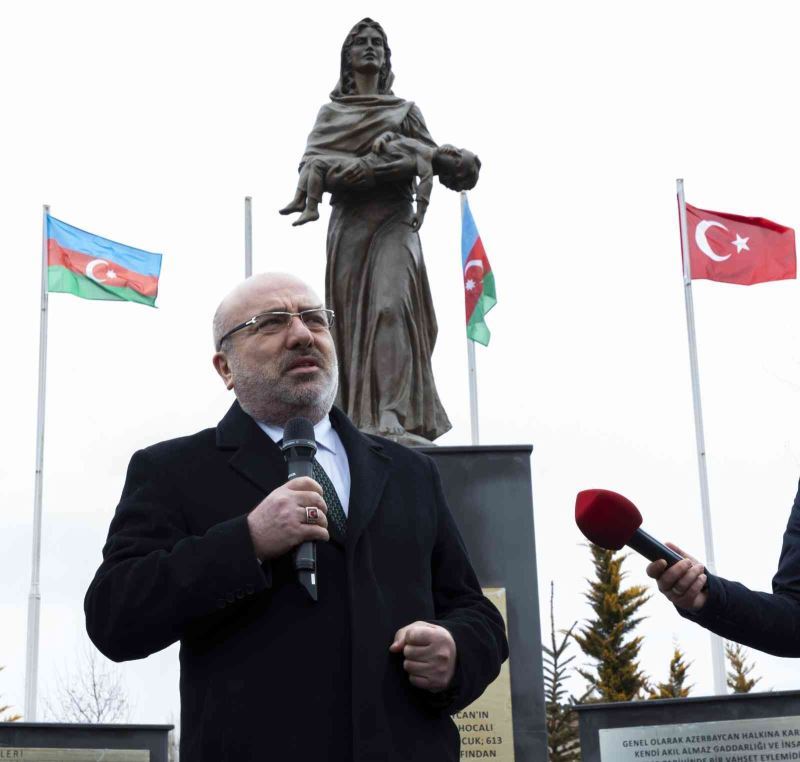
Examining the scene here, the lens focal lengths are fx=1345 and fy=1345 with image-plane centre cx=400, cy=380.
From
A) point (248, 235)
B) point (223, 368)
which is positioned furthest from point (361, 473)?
point (248, 235)

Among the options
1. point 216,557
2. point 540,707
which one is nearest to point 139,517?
point 216,557

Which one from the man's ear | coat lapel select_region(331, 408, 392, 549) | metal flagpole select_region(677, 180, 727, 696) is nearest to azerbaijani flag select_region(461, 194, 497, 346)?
metal flagpole select_region(677, 180, 727, 696)

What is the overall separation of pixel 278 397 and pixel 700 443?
11771mm

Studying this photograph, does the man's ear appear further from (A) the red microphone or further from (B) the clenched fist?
(A) the red microphone

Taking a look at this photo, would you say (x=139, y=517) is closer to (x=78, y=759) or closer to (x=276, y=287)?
(x=276, y=287)

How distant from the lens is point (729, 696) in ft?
22.3

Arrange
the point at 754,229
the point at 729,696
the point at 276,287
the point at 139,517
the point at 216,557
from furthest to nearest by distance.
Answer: the point at 754,229 → the point at 729,696 → the point at 276,287 → the point at 139,517 → the point at 216,557

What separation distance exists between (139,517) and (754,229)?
13140 millimetres

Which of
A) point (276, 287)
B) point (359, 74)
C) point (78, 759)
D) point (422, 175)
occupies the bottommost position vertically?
point (78, 759)

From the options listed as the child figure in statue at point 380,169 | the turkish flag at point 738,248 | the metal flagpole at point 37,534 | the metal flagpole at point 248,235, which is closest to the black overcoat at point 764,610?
the child figure in statue at point 380,169

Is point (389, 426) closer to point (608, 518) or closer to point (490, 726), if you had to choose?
point (490, 726)

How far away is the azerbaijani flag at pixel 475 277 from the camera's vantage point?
594 inches

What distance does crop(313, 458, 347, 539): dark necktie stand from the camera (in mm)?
2953

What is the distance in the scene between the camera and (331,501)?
3.00 metres
